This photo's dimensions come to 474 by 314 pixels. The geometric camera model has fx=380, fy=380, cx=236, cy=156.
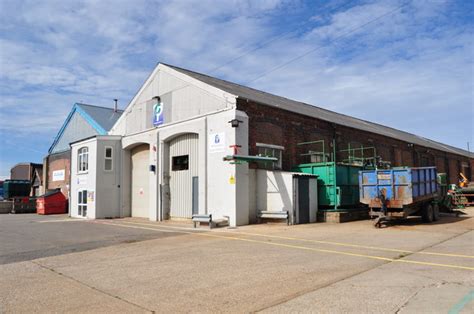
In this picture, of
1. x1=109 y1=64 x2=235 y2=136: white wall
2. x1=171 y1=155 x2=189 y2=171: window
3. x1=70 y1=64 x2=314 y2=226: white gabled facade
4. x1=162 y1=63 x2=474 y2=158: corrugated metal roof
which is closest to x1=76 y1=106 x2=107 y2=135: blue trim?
x1=70 y1=64 x2=314 y2=226: white gabled facade

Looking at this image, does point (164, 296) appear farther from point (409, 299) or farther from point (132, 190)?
point (132, 190)

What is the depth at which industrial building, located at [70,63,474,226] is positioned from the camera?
17672 millimetres

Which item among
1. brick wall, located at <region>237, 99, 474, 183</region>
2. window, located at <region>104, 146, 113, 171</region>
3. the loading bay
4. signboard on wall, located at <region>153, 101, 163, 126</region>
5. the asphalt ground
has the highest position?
signboard on wall, located at <region>153, 101, 163, 126</region>

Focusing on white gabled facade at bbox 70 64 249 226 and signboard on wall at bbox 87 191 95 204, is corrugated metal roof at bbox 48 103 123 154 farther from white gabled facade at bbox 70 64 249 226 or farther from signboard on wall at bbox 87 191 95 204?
signboard on wall at bbox 87 191 95 204

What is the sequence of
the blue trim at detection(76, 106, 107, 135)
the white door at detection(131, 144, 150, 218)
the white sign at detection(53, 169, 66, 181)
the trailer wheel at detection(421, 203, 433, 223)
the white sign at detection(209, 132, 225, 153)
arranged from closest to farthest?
the trailer wheel at detection(421, 203, 433, 223)
the white sign at detection(209, 132, 225, 153)
the white door at detection(131, 144, 150, 218)
the blue trim at detection(76, 106, 107, 135)
the white sign at detection(53, 169, 66, 181)

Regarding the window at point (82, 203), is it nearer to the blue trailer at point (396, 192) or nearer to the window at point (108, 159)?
the window at point (108, 159)

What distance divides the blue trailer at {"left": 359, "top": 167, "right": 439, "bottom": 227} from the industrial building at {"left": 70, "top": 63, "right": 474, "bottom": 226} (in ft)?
9.27

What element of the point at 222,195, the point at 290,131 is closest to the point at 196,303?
the point at 222,195

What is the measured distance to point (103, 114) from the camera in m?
39.0

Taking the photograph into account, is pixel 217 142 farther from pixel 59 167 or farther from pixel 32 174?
pixel 32 174

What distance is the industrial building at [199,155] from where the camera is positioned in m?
17.7

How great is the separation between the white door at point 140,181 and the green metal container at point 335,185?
1020 cm

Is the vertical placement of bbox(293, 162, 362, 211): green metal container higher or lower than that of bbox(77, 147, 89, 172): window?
lower

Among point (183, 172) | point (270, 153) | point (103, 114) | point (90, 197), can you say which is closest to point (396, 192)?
point (270, 153)
